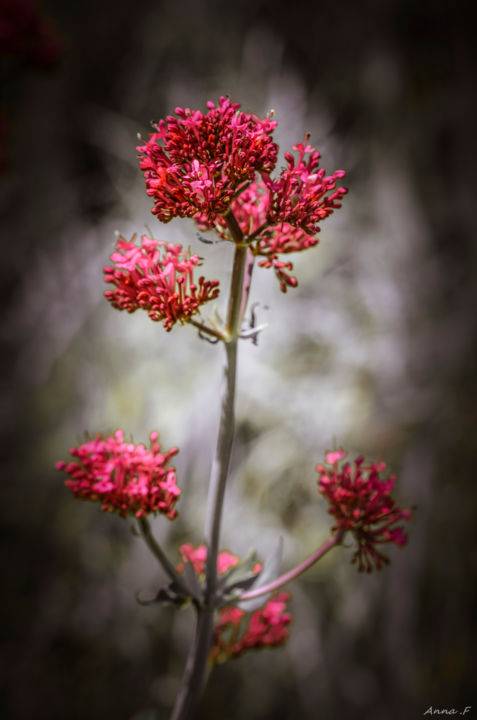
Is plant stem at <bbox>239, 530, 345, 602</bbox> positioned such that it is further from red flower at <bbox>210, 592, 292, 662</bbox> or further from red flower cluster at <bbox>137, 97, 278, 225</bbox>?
red flower cluster at <bbox>137, 97, 278, 225</bbox>

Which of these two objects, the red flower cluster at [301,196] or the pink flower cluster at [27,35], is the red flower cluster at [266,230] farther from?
the pink flower cluster at [27,35]

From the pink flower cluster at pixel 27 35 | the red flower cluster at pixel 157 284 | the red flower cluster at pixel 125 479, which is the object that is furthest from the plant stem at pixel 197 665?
the pink flower cluster at pixel 27 35

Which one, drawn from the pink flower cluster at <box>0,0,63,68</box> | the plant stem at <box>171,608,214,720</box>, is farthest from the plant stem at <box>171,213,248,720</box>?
the pink flower cluster at <box>0,0,63,68</box>

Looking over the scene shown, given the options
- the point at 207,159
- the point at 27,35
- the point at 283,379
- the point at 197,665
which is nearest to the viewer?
the point at 207,159

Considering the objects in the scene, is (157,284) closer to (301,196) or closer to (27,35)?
(301,196)

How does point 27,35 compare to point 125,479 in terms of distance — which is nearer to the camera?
point 125,479

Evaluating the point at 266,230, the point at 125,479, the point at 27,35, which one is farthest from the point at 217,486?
the point at 27,35
